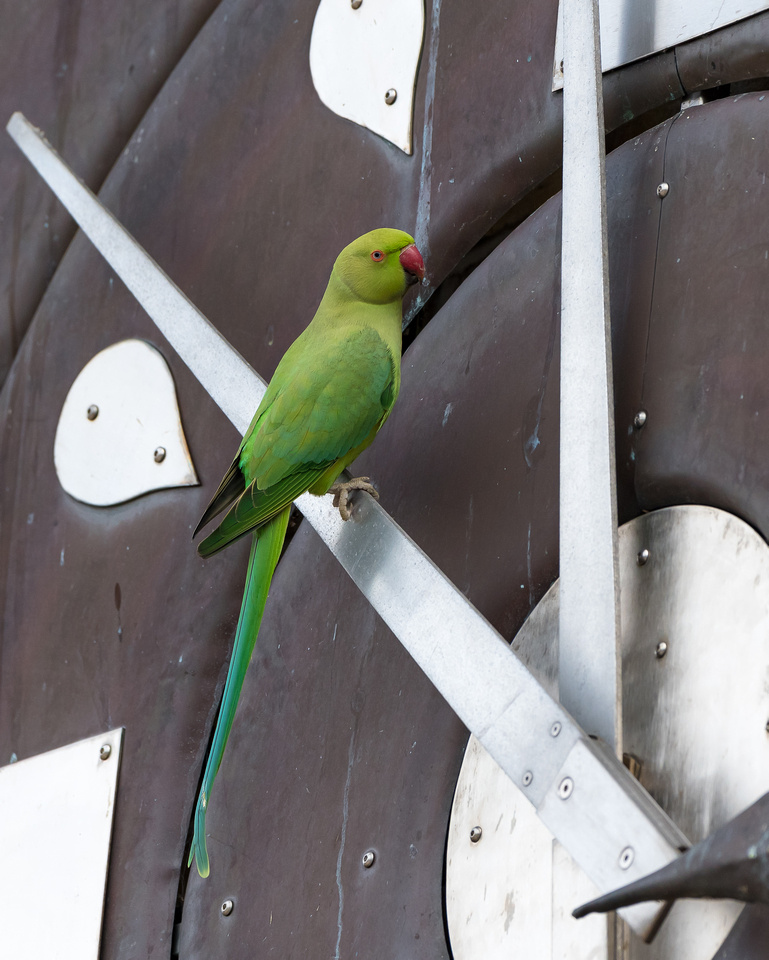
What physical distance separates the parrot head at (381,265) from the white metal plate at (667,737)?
0.36m

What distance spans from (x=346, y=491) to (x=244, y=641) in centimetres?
15

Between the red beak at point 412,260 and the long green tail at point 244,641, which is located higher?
the red beak at point 412,260

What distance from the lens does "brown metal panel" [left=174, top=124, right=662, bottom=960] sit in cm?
87

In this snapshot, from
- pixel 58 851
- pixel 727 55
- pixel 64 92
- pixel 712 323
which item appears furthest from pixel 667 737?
pixel 64 92

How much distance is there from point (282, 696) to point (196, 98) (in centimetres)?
74

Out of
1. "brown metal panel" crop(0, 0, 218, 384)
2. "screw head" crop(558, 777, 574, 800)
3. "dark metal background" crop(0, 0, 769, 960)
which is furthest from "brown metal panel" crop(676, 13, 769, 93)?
"brown metal panel" crop(0, 0, 218, 384)

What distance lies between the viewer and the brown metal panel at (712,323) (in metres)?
0.73

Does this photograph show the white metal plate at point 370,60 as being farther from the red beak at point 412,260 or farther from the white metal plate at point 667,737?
the white metal plate at point 667,737

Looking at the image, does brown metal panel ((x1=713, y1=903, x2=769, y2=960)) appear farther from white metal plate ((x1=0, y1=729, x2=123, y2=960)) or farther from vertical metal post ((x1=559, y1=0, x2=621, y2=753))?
white metal plate ((x1=0, y1=729, x2=123, y2=960))

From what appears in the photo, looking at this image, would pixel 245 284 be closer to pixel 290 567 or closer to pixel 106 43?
pixel 290 567

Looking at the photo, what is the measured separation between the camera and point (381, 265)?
3.35 feet

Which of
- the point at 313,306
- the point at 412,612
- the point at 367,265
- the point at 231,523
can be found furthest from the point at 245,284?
the point at 412,612

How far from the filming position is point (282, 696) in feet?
3.44

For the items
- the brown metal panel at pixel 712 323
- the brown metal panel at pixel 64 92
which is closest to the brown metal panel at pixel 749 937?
the brown metal panel at pixel 712 323
